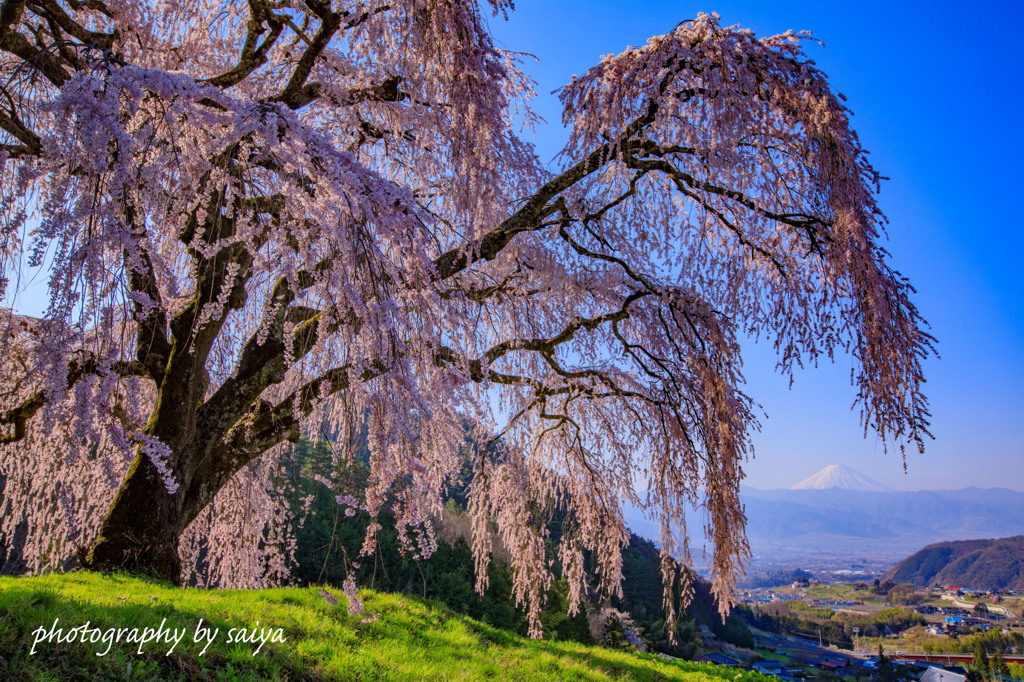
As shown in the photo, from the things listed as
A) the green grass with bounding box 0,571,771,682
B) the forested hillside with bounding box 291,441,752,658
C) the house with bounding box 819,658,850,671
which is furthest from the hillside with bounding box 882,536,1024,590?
the green grass with bounding box 0,571,771,682

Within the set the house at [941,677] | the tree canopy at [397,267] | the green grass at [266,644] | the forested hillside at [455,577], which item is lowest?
the house at [941,677]

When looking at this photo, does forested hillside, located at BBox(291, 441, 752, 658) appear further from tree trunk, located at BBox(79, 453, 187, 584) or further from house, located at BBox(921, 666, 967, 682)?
house, located at BBox(921, 666, 967, 682)

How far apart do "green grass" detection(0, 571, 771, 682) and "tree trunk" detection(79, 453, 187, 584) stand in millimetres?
223

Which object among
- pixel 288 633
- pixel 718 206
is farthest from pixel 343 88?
pixel 288 633

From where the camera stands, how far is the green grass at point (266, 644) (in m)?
2.33

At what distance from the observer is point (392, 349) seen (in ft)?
6.79

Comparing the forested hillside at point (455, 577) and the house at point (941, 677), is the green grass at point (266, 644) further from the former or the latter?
the house at point (941, 677)

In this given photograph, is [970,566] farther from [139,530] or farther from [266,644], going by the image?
[139,530]

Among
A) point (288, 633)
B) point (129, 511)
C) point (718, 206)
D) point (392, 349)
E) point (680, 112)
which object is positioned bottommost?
point (288, 633)

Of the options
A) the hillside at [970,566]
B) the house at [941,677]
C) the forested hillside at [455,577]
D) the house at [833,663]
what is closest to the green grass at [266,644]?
the forested hillside at [455,577]

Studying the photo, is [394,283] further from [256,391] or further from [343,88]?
[256,391]

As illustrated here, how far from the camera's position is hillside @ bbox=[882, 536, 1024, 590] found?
299 ft

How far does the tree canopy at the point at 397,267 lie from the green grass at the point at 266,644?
57 cm

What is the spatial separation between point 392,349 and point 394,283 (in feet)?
0.89
